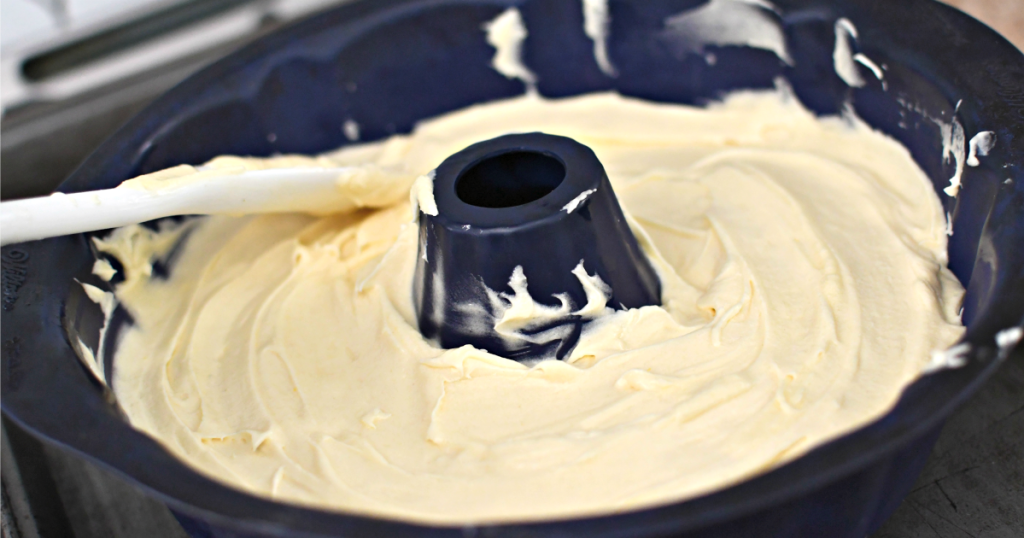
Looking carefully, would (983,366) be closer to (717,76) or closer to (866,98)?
(866,98)

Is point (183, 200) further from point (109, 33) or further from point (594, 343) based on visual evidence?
point (109, 33)

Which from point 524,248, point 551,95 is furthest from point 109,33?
point 524,248

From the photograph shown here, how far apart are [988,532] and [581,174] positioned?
0.77m

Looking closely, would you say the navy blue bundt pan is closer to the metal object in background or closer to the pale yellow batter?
the pale yellow batter

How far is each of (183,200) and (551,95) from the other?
828mm

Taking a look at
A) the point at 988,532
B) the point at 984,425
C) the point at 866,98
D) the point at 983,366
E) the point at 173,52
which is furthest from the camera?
the point at 173,52

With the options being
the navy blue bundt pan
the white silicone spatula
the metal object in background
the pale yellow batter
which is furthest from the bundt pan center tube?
the metal object in background

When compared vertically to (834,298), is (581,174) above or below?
above

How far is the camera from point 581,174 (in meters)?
1.24

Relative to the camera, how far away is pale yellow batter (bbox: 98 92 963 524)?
1062 mm

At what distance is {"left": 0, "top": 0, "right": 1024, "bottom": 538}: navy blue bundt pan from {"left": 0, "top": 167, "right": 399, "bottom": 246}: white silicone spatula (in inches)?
3.0

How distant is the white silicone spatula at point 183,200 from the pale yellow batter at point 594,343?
8 centimetres

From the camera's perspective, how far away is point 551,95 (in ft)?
6.10

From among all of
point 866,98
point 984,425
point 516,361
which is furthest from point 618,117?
point 984,425
